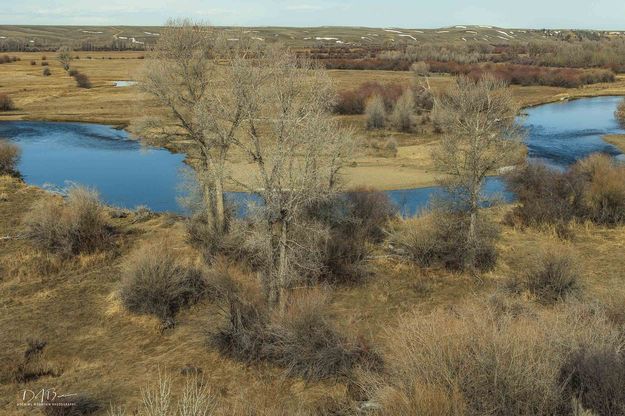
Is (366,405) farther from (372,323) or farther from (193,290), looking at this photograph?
(193,290)

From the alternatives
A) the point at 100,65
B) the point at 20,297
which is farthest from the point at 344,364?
the point at 100,65

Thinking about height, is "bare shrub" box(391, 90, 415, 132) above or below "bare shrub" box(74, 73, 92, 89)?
below

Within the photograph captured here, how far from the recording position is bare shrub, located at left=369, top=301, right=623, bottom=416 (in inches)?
267

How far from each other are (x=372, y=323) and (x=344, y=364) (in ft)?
10.2

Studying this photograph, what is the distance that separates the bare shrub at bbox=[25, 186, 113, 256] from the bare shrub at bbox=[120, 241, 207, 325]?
4.35 metres

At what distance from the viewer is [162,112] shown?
95.3 ft

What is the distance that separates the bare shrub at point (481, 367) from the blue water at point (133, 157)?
47.7 feet

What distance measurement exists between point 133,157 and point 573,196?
90.8 ft

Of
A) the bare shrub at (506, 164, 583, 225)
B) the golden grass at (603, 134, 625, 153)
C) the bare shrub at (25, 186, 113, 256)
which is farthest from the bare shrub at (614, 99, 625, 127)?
the bare shrub at (25, 186, 113, 256)

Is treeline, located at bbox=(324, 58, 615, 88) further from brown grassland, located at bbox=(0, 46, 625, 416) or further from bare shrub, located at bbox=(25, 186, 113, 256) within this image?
bare shrub, located at bbox=(25, 186, 113, 256)

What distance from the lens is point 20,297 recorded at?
50.3 feet

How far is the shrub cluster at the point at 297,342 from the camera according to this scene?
11.0 metres

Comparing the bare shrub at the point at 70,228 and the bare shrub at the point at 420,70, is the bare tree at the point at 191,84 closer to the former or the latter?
the bare shrub at the point at 70,228

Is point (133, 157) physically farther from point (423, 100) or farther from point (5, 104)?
point (423, 100)
